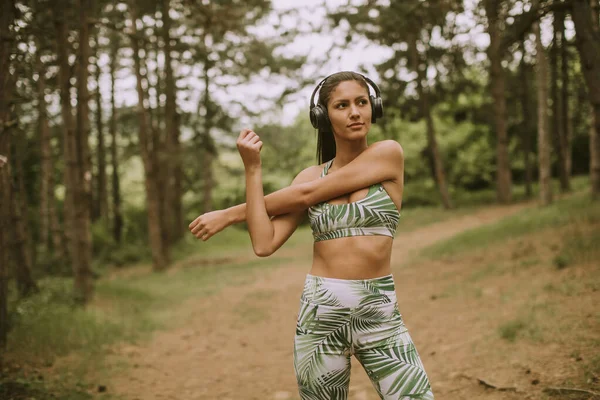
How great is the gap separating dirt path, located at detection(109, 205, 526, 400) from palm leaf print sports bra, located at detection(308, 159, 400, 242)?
2851 mm

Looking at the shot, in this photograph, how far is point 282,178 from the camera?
31938 millimetres

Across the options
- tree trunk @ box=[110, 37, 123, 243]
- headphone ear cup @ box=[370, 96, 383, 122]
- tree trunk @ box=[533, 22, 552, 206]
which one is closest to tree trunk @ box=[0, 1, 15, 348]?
headphone ear cup @ box=[370, 96, 383, 122]

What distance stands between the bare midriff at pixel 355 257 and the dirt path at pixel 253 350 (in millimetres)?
2789

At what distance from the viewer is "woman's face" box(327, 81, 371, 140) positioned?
2.61 meters

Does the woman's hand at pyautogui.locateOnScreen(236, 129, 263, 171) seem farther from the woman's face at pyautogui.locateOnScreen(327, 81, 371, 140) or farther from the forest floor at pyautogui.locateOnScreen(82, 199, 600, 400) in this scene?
the forest floor at pyautogui.locateOnScreen(82, 199, 600, 400)

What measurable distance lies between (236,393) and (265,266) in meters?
10.7

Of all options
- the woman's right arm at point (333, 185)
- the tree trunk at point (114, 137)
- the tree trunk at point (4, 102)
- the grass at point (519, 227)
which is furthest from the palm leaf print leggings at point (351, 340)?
the tree trunk at point (114, 137)

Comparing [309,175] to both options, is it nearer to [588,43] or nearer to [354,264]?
[354,264]

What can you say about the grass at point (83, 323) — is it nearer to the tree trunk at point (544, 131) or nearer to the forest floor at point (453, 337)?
the forest floor at point (453, 337)

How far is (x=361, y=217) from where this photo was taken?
2529 mm

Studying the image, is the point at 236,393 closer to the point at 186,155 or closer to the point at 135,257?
the point at 186,155

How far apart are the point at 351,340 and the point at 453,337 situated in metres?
4.68

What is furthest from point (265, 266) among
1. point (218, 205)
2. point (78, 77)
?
point (218, 205)

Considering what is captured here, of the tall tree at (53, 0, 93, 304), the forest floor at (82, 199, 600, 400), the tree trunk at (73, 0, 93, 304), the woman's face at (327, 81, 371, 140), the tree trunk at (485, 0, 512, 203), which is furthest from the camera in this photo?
→ the tree trunk at (485, 0, 512, 203)
